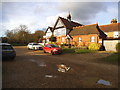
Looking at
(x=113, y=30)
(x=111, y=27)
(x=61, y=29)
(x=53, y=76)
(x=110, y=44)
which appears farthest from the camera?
(x=111, y=27)

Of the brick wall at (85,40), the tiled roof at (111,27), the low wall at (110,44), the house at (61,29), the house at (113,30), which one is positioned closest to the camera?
the low wall at (110,44)

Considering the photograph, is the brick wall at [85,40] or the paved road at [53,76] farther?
the brick wall at [85,40]

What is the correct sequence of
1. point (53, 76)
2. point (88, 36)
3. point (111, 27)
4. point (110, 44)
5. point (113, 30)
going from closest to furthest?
point (53, 76) < point (110, 44) < point (88, 36) < point (113, 30) < point (111, 27)

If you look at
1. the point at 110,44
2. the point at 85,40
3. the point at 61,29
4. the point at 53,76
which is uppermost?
the point at 61,29

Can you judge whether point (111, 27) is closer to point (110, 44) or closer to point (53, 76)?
point (110, 44)

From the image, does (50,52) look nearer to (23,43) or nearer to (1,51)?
(1,51)

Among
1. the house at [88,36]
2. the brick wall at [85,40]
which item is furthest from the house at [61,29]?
the brick wall at [85,40]

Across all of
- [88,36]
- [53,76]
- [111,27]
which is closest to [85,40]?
[88,36]

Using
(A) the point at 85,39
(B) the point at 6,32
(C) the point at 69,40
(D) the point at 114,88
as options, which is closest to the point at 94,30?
(A) the point at 85,39

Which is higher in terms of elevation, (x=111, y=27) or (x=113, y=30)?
(x=111, y=27)

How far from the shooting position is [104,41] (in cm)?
1930

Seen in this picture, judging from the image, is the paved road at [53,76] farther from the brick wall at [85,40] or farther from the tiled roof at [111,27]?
the tiled roof at [111,27]

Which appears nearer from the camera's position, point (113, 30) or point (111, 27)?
point (113, 30)

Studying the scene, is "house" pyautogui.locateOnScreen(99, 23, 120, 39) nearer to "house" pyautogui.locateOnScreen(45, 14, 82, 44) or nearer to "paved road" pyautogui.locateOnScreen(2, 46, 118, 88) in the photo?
"house" pyautogui.locateOnScreen(45, 14, 82, 44)
